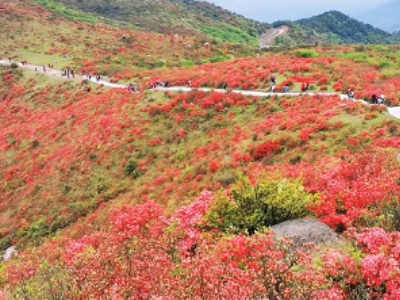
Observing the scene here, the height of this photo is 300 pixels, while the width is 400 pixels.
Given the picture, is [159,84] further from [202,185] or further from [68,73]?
[202,185]

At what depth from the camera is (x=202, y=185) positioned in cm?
3053

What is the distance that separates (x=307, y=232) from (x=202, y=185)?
14.5 meters

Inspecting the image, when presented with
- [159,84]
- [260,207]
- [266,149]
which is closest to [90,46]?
[159,84]

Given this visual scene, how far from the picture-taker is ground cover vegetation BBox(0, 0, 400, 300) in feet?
40.7

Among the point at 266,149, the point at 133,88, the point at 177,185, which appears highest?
the point at 266,149

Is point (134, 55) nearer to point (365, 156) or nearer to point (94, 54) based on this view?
point (94, 54)

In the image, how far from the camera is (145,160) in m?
41.0

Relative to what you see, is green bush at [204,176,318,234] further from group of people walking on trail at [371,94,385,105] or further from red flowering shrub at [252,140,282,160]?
group of people walking on trail at [371,94,385,105]

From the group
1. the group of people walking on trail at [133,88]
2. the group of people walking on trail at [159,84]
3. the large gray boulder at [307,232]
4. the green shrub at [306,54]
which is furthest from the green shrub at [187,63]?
the large gray boulder at [307,232]

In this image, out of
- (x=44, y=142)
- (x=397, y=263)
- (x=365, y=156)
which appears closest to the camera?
(x=397, y=263)

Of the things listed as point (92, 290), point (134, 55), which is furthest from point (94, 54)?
point (92, 290)

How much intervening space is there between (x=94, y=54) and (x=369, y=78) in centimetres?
7423

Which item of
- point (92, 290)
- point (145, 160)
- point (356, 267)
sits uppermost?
point (356, 267)

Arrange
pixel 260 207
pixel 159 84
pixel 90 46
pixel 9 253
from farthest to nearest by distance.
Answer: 1. pixel 90 46
2. pixel 159 84
3. pixel 9 253
4. pixel 260 207
